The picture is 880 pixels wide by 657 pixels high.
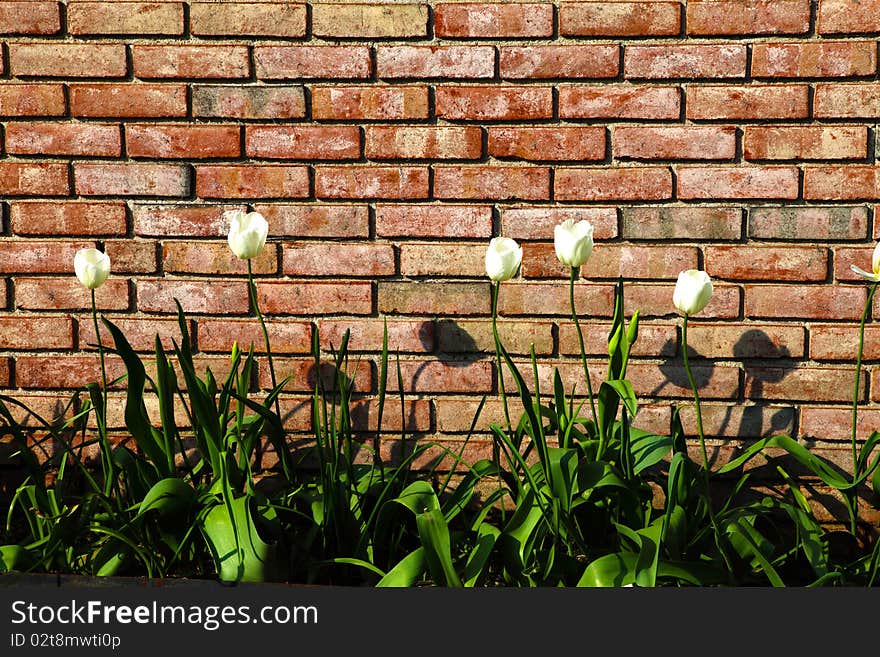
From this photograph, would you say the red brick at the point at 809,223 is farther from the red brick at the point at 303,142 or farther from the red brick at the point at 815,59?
the red brick at the point at 303,142

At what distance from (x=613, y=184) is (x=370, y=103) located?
0.52 m

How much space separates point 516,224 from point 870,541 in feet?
3.21

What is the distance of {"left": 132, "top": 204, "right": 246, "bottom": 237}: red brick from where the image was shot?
1.68 metres

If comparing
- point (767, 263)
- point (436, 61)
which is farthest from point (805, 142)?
point (436, 61)

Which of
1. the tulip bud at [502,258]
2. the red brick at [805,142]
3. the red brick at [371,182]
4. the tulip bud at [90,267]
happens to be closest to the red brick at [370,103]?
the red brick at [371,182]

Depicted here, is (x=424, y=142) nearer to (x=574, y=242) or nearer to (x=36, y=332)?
(x=574, y=242)

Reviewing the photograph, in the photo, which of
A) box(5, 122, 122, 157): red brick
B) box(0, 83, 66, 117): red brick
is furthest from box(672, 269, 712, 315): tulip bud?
box(0, 83, 66, 117): red brick

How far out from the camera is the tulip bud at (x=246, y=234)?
4.64ft

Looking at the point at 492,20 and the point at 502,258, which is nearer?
the point at 502,258

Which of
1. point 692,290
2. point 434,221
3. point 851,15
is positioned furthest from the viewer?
point 434,221

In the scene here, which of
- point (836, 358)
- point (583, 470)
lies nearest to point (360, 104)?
point (583, 470)

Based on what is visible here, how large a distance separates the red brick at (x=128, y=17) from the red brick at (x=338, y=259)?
1.67 feet

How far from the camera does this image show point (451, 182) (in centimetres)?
165

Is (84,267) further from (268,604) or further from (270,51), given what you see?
(268,604)
